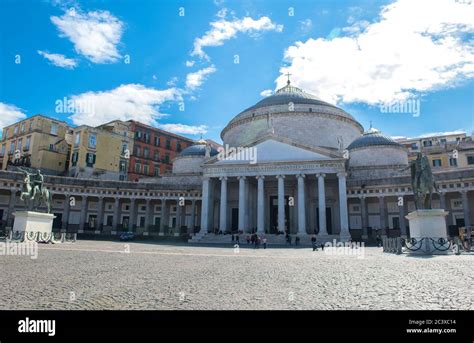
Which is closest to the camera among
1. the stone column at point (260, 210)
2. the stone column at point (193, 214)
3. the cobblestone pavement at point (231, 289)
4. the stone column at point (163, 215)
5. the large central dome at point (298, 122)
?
the cobblestone pavement at point (231, 289)

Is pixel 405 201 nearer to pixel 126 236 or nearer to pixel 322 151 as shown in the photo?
pixel 322 151

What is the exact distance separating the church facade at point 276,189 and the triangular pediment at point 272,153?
11 centimetres

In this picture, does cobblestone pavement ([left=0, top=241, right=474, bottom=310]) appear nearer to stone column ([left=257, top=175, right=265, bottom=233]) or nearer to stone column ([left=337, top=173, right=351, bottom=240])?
stone column ([left=337, top=173, right=351, bottom=240])

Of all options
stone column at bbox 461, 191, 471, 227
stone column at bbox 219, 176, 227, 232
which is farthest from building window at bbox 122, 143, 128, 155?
stone column at bbox 461, 191, 471, 227

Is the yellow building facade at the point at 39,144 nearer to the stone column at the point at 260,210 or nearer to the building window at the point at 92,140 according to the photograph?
the building window at the point at 92,140

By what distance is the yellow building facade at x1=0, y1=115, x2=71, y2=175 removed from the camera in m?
48.8

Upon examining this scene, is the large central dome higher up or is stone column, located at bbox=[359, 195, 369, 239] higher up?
the large central dome

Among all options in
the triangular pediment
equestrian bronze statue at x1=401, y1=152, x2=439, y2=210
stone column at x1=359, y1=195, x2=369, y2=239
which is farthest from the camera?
stone column at x1=359, y1=195, x2=369, y2=239

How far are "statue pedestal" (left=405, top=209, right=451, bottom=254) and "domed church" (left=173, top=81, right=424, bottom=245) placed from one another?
54.5 ft

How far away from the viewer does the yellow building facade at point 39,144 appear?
4881 centimetres

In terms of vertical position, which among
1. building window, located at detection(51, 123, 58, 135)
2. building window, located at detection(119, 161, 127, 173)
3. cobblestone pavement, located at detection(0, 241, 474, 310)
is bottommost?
cobblestone pavement, located at detection(0, 241, 474, 310)

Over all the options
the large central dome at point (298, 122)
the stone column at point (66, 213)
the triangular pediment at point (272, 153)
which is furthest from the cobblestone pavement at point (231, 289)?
the large central dome at point (298, 122)

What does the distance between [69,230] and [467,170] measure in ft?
142
